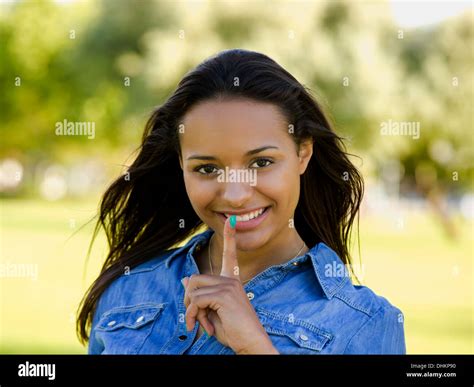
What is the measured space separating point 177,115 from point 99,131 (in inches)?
1238

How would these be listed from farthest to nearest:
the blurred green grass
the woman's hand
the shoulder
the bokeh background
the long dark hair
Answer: the bokeh background → the blurred green grass → the long dark hair → the shoulder → the woman's hand

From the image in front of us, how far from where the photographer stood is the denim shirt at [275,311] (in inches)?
86.0

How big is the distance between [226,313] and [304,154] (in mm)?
628

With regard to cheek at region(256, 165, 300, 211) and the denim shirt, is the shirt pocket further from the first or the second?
cheek at region(256, 165, 300, 211)

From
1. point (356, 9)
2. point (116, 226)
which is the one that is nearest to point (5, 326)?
point (116, 226)

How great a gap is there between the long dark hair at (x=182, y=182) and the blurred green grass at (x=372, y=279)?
1.17 ft

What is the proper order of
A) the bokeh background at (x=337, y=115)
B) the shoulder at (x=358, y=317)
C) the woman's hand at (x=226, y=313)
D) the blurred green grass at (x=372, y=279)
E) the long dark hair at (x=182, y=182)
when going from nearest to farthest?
the woman's hand at (x=226, y=313) < the shoulder at (x=358, y=317) < the long dark hair at (x=182, y=182) < the blurred green grass at (x=372, y=279) < the bokeh background at (x=337, y=115)

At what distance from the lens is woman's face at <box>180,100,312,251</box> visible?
220 cm

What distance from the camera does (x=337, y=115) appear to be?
19.9 metres

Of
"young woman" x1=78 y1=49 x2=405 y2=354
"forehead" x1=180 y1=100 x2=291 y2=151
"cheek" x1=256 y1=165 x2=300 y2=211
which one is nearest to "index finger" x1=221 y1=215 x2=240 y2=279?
"young woman" x1=78 y1=49 x2=405 y2=354

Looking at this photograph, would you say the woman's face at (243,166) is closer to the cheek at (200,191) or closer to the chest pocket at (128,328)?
the cheek at (200,191)

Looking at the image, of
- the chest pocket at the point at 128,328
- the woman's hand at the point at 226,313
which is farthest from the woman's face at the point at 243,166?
the chest pocket at the point at 128,328
